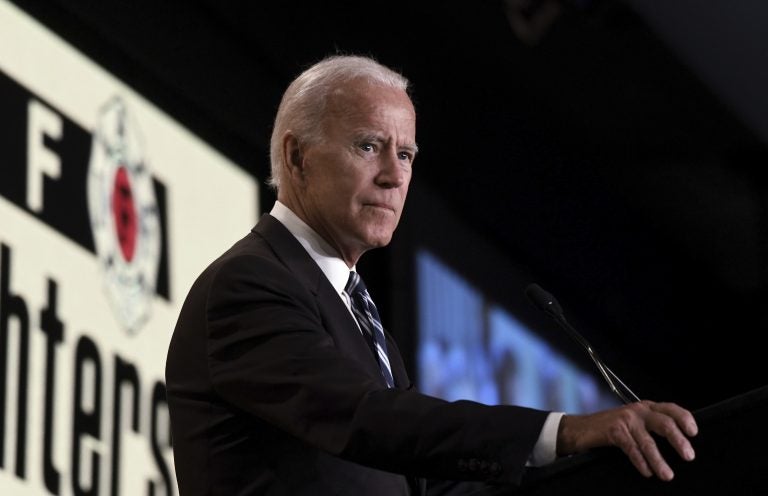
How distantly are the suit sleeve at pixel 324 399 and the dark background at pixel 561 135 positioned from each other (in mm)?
1846

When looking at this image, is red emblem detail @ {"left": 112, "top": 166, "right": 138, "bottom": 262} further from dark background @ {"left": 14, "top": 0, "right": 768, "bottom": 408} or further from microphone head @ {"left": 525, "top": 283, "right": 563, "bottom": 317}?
microphone head @ {"left": 525, "top": 283, "right": 563, "bottom": 317}

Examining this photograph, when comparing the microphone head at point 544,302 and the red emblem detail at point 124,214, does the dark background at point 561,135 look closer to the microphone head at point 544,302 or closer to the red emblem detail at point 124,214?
the red emblem detail at point 124,214

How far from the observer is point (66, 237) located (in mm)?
3334

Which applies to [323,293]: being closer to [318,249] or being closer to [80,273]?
[318,249]

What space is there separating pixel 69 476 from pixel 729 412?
2115 millimetres

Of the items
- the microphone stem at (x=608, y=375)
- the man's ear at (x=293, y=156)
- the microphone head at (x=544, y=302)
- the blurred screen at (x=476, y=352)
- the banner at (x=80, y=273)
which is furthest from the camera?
the blurred screen at (x=476, y=352)

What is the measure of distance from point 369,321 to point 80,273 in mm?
1488

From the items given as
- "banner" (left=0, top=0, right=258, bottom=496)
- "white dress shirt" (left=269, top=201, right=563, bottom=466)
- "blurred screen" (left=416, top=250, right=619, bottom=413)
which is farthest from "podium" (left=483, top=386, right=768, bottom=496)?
"blurred screen" (left=416, top=250, right=619, bottom=413)

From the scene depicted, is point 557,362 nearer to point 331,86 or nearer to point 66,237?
point 66,237

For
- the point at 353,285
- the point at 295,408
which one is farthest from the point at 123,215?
the point at 295,408

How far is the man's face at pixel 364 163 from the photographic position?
2.01 m

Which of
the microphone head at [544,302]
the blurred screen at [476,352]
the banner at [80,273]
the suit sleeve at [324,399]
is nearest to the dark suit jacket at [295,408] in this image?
the suit sleeve at [324,399]

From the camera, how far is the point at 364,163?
202 cm

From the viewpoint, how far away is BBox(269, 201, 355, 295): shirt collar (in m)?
→ 2.01
